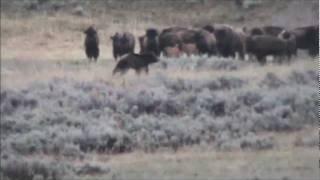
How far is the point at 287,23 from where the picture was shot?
23.7ft

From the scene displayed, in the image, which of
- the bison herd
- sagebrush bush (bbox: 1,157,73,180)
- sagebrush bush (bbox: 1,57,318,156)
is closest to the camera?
sagebrush bush (bbox: 1,157,73,180)

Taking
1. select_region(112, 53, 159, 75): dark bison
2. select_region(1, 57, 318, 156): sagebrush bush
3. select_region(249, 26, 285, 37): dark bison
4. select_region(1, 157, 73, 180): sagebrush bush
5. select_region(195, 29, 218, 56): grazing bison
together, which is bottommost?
select_region(1, 157, 73, 180): sagebrush bush

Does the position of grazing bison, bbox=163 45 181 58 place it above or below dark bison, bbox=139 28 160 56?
below

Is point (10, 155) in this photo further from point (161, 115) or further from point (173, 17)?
point (173, 17)

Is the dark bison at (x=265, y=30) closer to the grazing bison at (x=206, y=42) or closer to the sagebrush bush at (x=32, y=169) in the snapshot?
the grazing bison at (x=206, y=42)

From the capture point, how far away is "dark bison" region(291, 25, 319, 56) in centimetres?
708

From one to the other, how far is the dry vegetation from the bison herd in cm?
12

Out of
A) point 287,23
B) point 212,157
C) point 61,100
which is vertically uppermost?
point 287,23

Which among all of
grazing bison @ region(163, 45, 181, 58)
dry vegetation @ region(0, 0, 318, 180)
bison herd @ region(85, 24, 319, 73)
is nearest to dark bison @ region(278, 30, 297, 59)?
bison herd @ region(85, 24, 319, 73)

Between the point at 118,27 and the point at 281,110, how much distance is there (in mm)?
1531

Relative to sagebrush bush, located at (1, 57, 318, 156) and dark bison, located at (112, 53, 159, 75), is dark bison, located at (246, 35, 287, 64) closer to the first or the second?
sagebrush bush, located at (1, 57, 318, 156)

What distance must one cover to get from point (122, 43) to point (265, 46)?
1241mm

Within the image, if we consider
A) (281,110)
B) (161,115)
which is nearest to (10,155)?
(161,115)

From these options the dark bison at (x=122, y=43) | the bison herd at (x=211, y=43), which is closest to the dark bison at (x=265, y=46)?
the bison herd at (x=211, y=43)
